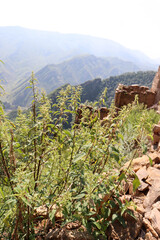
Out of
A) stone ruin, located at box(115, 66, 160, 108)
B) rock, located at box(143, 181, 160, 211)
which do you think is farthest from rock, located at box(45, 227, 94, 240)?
stone ruin, located at box(115, 66, 160, 108)

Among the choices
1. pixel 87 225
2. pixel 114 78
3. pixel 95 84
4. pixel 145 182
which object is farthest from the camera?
pixel 95 84

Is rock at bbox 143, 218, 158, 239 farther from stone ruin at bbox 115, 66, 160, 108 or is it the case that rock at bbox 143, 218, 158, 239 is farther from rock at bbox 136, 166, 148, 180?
stone ruin at bbox 115, 66, 160, 108

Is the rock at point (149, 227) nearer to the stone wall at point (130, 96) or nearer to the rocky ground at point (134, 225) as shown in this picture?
the rocky ground at point (134, 225)

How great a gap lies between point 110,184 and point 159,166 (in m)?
2.25

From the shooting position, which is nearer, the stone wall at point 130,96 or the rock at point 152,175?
the rock at point 152,175

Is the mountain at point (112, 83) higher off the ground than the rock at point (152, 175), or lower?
lower

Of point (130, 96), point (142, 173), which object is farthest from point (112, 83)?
point (142, 173)

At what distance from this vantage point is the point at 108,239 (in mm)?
2832

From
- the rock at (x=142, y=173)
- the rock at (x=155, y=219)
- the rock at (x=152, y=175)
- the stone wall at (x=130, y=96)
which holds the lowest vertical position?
the stone wall at (x=130, y=96)

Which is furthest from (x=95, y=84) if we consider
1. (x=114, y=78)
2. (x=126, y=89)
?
(x=126, y=89)

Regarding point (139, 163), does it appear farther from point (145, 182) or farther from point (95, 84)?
point (95, 84)

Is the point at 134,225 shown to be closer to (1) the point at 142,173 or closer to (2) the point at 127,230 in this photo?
(2) the point at 127,230

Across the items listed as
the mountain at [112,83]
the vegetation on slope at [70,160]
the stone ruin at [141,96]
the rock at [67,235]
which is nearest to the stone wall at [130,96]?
the stone ruin at [141,96]

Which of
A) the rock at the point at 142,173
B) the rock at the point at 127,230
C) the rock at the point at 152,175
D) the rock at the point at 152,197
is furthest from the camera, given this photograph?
the rock at the point at 142,173
